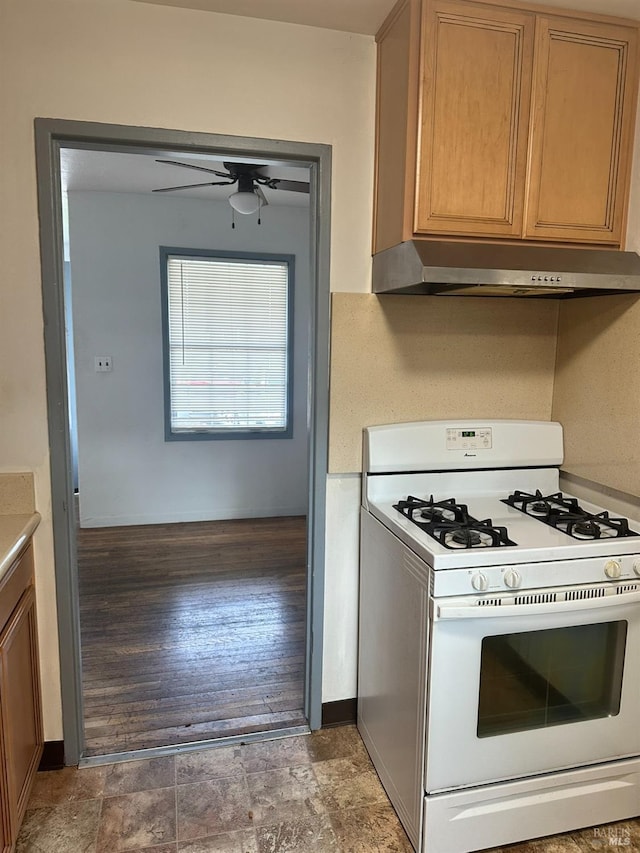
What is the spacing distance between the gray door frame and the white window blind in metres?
2.82

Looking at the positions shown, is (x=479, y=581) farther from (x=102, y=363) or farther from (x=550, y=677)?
(x=102, y=363)

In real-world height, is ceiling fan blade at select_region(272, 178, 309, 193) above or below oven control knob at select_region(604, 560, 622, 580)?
above

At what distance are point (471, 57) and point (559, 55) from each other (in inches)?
11.7

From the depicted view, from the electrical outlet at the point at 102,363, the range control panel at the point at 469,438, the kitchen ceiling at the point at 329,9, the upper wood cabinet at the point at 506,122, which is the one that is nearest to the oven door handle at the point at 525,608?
the range control panel at the point at 469,438

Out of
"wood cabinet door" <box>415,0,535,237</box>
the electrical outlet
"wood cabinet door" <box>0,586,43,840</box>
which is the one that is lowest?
"wood cabinet door" <box>0,586,43,840</box>

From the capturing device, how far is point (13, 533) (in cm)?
177

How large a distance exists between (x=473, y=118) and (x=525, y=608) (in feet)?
4.83

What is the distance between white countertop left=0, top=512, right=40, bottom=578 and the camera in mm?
1593

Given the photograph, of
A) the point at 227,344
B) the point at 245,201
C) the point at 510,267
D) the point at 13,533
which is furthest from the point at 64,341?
the point at 227,344

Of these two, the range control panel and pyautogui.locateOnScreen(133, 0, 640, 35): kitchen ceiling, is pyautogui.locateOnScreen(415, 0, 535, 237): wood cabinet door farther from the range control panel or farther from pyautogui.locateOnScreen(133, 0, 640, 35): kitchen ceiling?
the range control panel

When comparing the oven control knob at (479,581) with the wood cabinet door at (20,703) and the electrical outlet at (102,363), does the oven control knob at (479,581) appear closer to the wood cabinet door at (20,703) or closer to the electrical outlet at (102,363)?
the wood cabinet door at (20,703)

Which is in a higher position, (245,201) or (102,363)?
(245,201)

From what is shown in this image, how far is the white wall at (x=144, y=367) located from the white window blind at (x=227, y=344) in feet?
0.40

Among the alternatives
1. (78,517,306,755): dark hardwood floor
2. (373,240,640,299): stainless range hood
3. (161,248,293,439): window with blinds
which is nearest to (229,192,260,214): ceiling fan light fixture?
(161,248,293,439): window with blinds
